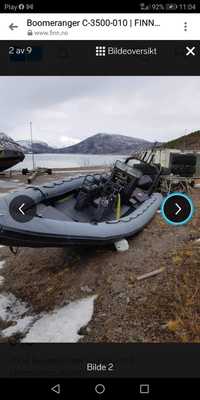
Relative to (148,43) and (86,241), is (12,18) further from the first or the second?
(86,241)

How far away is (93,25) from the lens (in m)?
2.64

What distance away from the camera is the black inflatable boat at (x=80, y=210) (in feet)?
16.0

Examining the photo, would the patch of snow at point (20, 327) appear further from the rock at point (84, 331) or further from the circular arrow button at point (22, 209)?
the circular arrow button at point (22, 209)

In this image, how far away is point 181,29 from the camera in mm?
→ 2676

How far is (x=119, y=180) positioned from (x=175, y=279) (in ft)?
15.8

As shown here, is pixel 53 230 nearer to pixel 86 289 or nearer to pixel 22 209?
pixel 22 209

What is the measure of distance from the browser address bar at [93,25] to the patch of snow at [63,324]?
4093mm

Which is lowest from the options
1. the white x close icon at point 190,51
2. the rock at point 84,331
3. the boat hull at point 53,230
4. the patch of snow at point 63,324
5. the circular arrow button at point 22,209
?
the patch of snow at point 63,324

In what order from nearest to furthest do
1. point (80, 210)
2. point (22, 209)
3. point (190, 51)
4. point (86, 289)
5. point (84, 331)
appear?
point (190, 51) → point (84, 331) → point (86, 289) → point (22, 209) → point (80, 210)

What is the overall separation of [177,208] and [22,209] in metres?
3.66

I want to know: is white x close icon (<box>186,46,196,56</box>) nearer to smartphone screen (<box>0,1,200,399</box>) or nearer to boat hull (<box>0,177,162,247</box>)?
smartphone screen (<box>0,1,200,399</box>)
